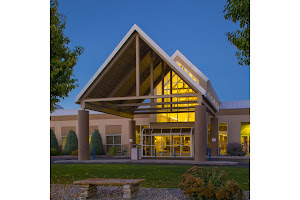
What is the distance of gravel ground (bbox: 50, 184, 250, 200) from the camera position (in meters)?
9.16

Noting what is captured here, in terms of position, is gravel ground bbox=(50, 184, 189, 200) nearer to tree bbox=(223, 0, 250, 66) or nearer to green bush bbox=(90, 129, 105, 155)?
tree bbox=(223, 0, 250, 66)

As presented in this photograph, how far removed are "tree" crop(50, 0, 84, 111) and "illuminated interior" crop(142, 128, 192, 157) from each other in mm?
18328

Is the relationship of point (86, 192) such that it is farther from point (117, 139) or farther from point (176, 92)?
point (117, 139)

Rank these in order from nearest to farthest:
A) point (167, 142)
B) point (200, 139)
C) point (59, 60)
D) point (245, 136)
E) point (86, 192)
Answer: point (86, 192)
point (59, 60)
point (200, 139)
point (167, 142)
point (245, 136)

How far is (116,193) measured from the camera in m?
9.97

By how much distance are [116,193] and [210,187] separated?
350 cm

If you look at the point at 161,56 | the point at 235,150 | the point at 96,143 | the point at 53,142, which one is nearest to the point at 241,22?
the point at 161,56
